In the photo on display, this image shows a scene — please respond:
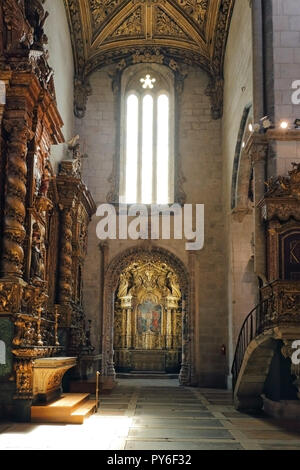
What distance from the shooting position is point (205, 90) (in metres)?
21.2

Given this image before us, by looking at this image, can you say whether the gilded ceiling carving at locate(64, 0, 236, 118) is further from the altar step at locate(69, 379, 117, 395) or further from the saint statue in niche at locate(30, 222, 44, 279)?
the altar step at locate(69, 379, 117, 395)

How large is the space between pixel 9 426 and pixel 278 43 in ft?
31.5

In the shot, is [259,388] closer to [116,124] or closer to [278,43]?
[278,43]

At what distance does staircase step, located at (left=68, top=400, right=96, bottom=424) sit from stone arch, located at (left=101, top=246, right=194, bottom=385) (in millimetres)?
6982

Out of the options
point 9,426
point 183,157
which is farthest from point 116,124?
point 9,426

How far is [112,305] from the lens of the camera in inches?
791

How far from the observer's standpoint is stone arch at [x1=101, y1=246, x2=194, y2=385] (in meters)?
19.6

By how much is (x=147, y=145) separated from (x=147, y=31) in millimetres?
3824

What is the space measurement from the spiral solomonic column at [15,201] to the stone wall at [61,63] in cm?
413

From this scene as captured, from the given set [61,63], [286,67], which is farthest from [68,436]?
[61,63]

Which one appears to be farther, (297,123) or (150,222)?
(150,222)

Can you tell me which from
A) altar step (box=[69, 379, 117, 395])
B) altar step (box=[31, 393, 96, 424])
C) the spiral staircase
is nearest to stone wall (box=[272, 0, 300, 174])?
the spiral staircase

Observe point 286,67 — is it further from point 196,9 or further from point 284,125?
point 196,9

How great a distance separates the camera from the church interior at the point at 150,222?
10938mm
